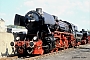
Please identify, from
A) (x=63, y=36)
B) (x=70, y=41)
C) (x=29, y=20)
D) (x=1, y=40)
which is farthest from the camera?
(x=70, y=41)

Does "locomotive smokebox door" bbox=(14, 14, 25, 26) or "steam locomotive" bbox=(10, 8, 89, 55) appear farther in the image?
"locomotive smokebox door" bbox=(14, 14, 25, 26)

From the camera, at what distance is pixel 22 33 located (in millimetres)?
17453

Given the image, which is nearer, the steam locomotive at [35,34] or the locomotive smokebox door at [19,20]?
the steam locomotive at [35,34]

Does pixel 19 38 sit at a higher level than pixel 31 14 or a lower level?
lower

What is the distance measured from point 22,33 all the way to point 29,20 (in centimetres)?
152

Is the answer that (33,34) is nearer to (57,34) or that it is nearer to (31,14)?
(31,14)

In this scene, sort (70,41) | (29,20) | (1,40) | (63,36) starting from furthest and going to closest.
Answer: (70,41) → (63,36) → (1,40) → (29,20)

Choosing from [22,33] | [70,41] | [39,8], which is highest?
[39,8]

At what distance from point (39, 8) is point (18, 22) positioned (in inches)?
94.3

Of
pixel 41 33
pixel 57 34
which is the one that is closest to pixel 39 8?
pixel 41 33

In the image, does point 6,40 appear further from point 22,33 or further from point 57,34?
point 57,34

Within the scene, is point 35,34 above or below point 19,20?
below

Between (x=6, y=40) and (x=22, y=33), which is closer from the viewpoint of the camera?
(x=22, y=33)

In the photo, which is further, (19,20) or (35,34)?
(19,20)
